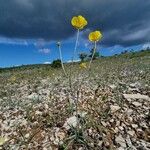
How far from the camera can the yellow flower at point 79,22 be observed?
21.7ft

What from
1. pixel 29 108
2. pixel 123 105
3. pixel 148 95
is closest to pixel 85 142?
pixel 123 105

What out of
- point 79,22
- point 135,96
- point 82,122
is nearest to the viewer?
point 79,22

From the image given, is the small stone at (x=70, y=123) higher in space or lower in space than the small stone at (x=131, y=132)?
higher

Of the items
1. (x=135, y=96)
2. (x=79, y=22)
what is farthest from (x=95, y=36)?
(x=135, y=96)

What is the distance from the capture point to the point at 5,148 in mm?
8320

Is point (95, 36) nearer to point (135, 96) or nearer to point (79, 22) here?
point (79, 22)

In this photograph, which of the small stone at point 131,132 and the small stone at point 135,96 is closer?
the small stone at point 131,132

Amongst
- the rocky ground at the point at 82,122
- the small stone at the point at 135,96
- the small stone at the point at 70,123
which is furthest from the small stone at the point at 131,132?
the small stone at the point at 135,96

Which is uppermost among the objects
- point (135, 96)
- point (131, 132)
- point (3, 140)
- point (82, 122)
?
point (135, 96)

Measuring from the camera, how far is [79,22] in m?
6.66

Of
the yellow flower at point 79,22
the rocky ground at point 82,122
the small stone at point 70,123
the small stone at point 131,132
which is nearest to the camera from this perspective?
the yellow flower at point 79,22

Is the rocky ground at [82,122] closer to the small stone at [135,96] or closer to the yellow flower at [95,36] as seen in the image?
the small stone at [135,96]

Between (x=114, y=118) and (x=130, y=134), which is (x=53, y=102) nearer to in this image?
(x=114, y=118)

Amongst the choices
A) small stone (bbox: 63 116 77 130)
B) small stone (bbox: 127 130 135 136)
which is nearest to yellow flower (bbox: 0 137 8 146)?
small stone (bbox: 63 116 77 130)
